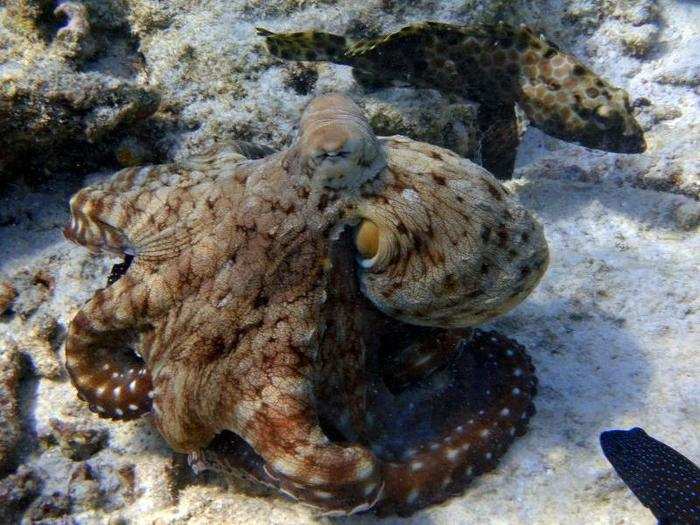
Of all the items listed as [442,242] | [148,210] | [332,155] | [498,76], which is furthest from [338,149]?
[498,76]

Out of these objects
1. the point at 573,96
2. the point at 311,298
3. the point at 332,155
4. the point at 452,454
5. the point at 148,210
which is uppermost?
the point at 332,155

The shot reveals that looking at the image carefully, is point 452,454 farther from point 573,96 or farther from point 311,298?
point 573,96

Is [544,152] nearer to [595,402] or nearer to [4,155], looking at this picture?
[595,402]

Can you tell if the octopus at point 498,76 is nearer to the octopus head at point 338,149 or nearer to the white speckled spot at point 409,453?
the octopus head at point 338,149

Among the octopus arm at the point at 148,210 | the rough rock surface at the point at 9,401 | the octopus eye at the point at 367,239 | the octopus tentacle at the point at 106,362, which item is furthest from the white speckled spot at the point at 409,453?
the rough rock surface at the point at 9,401

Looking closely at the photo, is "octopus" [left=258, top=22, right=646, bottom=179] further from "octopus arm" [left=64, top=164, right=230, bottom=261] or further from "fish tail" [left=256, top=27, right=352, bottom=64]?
"octopus arm" [left=64, top=164, right=230, bottom=261]

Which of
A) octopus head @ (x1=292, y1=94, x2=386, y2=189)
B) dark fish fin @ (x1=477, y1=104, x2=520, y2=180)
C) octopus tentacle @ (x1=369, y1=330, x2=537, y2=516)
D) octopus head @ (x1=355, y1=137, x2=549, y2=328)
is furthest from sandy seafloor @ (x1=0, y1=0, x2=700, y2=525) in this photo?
octopus head @ (x1=292, y1=94, x2=386, y2=189)

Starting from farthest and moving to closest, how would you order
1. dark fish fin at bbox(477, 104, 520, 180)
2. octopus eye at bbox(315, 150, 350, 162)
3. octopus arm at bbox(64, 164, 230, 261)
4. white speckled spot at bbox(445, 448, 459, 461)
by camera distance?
1. dark fish fin at bbox(477, 104, 520, 180)
2. white speckled spot at bbox(445, 448, 459, 461)
3. octopus arm at bbox(64, 164, 230, 261)
4. octopus eye at bbox(315, 150, 350, 162)
